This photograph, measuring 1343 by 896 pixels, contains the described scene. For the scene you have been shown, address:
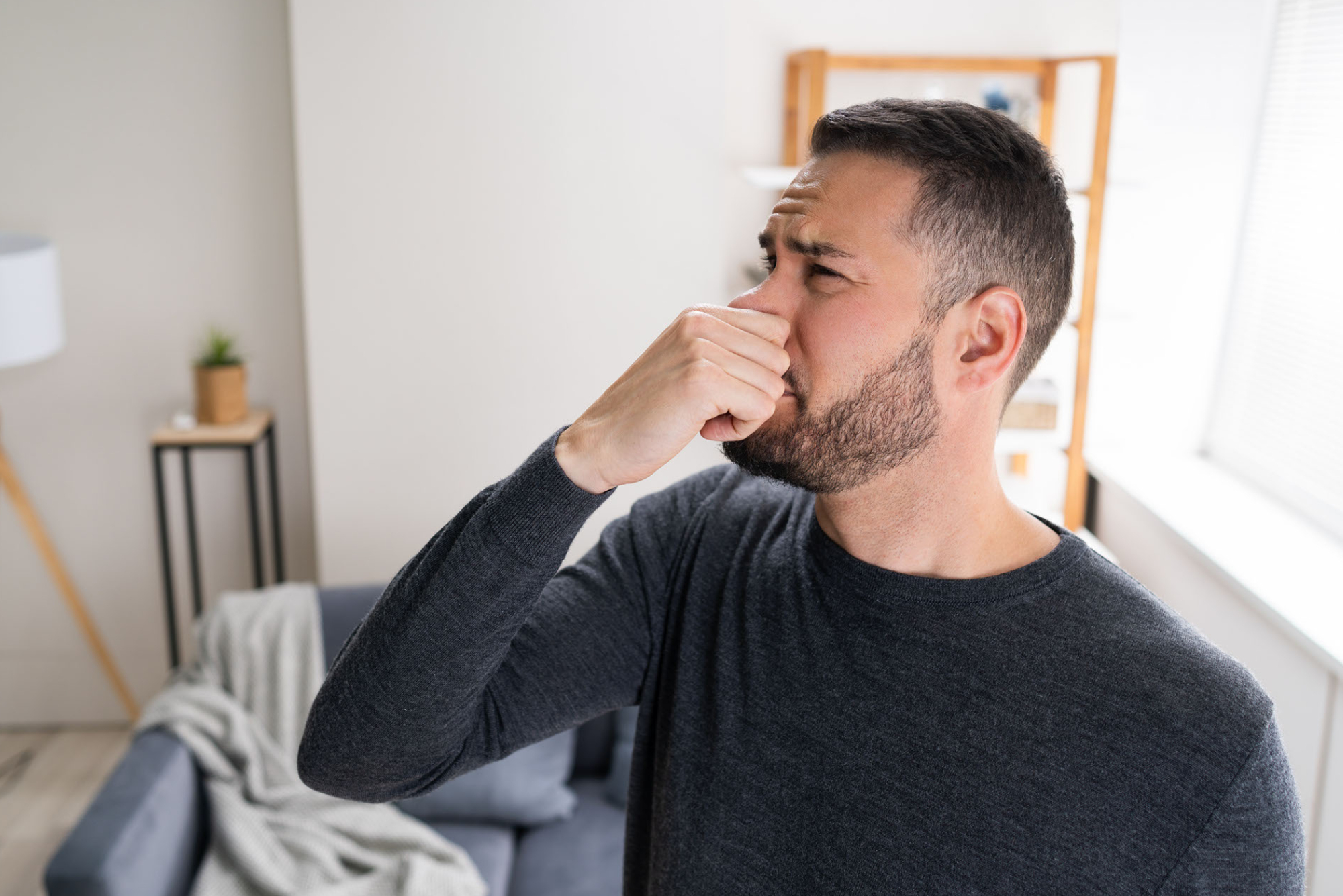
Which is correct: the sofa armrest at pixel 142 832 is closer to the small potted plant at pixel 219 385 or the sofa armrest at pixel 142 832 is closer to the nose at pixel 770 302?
the small potted plant at pixel 219 385

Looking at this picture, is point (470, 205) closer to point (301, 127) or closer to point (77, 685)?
point (301, 127)

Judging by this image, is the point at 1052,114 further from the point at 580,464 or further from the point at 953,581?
the point at 580,464

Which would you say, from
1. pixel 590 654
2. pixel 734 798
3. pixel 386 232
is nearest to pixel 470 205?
pixel 386 232

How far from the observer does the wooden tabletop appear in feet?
10.1

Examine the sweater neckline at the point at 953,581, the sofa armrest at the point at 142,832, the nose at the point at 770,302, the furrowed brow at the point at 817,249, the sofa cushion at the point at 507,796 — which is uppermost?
Result: the furrowed brow at the point at 817,249

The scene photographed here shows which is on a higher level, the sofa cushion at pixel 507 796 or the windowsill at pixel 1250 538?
the windowsill at pixel 1250 538

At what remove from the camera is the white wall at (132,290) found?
3125 mm

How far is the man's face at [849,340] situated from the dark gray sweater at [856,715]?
12 centimetres

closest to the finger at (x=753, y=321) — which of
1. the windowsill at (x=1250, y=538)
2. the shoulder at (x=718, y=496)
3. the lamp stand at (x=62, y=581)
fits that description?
the shoulder at (x=718, y=496)

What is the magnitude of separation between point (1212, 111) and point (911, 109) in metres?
1.90

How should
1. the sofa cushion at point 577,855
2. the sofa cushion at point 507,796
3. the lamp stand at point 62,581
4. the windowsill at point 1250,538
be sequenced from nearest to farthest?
the windowsill at point 1250,538 < the sofa cushion at point 577,855 < the sofa cushion at point 507,796 < the lamp stand at point 62,581

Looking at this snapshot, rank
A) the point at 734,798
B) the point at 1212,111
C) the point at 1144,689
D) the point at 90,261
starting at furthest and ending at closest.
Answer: the point at 90,261 → the point at 1212,111 → the point at 734,798 → the point at 1144,689

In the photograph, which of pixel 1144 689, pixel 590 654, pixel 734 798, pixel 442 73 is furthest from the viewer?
pixel 442 73

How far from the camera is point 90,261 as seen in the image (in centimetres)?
324
